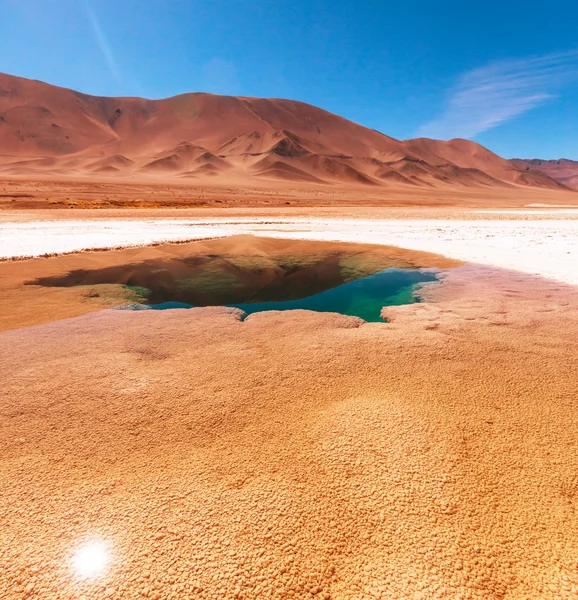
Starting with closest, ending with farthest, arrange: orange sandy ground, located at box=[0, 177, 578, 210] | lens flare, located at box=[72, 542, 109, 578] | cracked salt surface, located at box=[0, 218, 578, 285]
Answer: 1. lens flare, located at box=[72, 542, 109, 578]
2. cracked salt surface, located at box=[0, 218, 578, 285]
3. orange sandy ground, located at box=[0, 177, 578, 210]

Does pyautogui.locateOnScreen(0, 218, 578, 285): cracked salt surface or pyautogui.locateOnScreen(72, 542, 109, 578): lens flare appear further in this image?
pyautogui.locateOnScreen(0, 218, 578, 285): cracked salt surface

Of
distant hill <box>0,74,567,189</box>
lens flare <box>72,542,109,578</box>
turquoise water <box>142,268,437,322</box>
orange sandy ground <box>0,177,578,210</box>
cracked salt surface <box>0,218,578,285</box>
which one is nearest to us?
lens flare <box>72,542,109,578</box>

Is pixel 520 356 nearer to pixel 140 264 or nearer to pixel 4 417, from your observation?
pixel 4 417

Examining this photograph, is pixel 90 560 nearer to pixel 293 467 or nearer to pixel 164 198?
pixel 293 467

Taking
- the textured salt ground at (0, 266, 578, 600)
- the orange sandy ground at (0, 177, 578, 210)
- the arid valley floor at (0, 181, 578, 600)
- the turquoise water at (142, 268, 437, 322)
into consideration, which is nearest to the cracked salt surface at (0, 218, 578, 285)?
the turquoise water at (142, 268, 437, 322)

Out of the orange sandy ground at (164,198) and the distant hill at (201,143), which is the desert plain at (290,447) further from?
the distant hill at (201,143)

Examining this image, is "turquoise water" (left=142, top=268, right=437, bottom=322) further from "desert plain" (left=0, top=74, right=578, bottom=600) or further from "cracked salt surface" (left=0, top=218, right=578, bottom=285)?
"cracked salt surface" (left=0, top=218, right=578, bottom=285)
